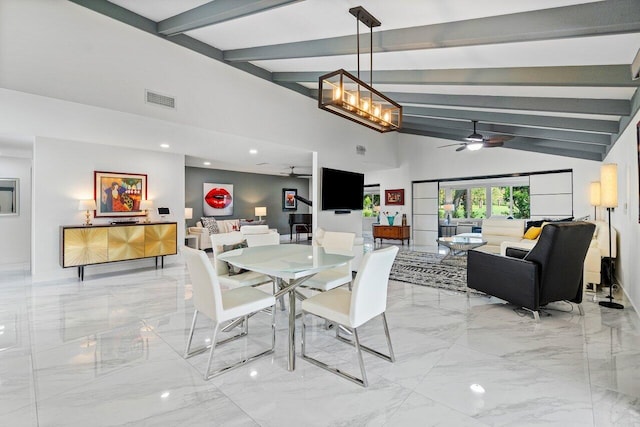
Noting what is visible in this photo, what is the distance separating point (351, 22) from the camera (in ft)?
9.99

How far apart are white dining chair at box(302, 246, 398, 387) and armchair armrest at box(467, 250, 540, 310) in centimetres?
174

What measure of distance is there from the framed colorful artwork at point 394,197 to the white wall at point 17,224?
8.99 meters

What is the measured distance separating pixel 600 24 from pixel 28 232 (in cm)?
923

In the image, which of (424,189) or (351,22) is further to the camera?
(424,189)

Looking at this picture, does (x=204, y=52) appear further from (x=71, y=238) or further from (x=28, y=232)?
(x=28, y=232)

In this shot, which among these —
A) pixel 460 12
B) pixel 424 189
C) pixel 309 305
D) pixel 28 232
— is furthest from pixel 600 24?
pixel 28 232

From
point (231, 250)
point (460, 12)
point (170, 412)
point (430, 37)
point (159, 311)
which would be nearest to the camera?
point (170, 412)

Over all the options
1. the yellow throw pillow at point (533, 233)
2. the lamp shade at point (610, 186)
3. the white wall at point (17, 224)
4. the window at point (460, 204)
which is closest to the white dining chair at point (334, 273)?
the lamp shade at point (610, 186)

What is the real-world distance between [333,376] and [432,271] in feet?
12.6

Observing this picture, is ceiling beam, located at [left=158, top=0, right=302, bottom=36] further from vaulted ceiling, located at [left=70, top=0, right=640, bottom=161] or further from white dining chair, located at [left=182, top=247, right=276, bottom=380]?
white dining chair, located at [left=182, top=247, right=276, bottom=380]

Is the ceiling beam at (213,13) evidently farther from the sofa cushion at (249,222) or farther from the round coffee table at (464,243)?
the sofa cushion at (249,222)

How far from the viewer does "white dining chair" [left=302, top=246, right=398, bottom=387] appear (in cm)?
204

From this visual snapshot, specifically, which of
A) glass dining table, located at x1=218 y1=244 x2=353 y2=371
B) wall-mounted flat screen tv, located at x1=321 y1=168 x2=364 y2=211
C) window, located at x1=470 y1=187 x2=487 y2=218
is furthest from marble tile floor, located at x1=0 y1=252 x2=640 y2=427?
window, located at x1=470 y1=187 x2=487 y2=218

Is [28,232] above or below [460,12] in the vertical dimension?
below
